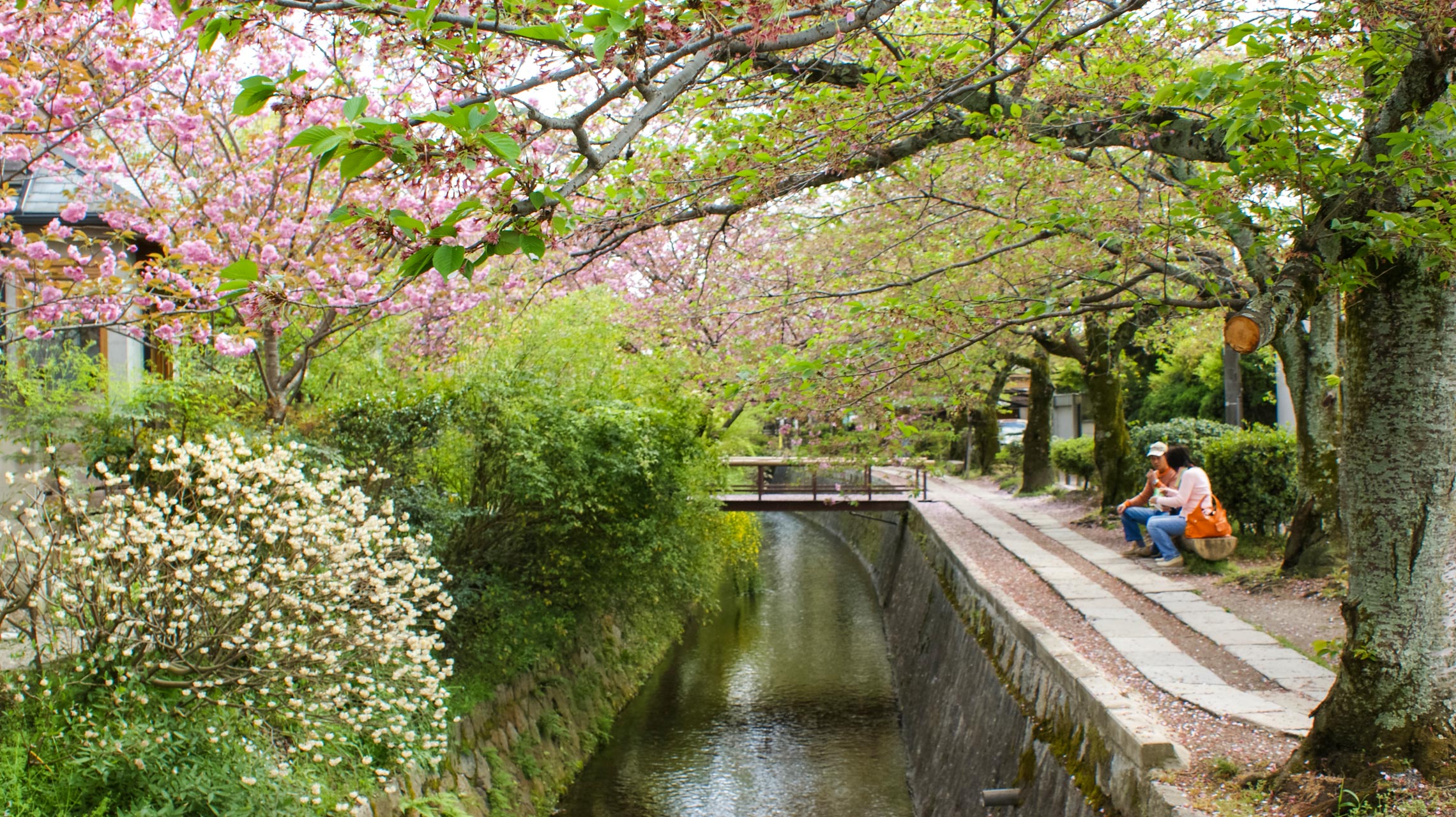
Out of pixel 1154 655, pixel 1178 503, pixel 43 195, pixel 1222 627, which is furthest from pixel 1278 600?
pixel 43 195

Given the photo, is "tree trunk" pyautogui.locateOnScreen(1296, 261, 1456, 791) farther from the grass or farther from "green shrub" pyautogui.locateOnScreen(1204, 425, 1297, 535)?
"green shrub" pyautogui.locateOnScreen(1204, 425, 1297, 535)

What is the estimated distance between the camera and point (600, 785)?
10.3m

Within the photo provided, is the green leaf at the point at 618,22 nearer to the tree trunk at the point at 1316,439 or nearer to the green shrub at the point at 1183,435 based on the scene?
the tree trunk at the point at 1316,439

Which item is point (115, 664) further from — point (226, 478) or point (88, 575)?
point (226, 478)

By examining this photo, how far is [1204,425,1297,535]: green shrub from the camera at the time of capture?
1046 centimetres

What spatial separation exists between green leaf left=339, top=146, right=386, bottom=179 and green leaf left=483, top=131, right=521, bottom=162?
246 millimetres

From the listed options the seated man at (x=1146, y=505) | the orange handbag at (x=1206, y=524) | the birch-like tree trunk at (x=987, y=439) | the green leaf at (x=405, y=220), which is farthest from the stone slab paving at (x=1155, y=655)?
the birch-like tree trunk at (x=987, y=439)

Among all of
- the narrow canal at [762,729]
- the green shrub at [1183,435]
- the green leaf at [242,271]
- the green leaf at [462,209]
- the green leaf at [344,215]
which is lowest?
the narrow canal at [762,729]

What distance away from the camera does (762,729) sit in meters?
11.9

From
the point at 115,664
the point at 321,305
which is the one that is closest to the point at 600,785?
the point at 115,664

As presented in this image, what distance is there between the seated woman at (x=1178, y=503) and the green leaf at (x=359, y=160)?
9.55 metres

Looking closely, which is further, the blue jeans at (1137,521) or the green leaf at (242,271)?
the blue jeans at (1137,521)

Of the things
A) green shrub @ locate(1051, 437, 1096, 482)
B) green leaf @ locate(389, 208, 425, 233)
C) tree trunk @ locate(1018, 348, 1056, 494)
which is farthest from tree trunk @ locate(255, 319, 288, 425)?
tree trunk @ locate(1018, 348, 1056, 494)

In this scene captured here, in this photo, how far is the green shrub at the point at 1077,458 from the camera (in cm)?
1788
